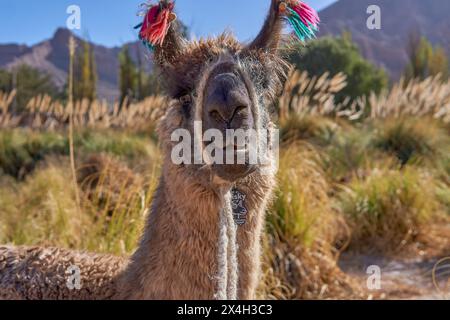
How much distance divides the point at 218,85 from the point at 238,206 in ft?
1.99

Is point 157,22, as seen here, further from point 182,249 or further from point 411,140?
point 411,140

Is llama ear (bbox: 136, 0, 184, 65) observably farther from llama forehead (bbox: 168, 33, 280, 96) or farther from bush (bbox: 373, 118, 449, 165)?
bush (bbox: 373, 118, 449, 165)

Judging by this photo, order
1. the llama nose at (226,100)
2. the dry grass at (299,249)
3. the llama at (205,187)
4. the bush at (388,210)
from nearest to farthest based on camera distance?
1. the llama nose at (226,100)
2. the llama at (205,187)
3. the dry grass at (299,249)
4. the bush at (388,210)

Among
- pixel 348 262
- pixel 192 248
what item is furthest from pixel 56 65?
pixel 192 248

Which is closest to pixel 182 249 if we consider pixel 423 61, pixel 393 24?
pixel 423 61

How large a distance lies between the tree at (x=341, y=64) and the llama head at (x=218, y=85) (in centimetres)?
2136

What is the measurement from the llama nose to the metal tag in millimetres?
443

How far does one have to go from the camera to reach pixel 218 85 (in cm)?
177

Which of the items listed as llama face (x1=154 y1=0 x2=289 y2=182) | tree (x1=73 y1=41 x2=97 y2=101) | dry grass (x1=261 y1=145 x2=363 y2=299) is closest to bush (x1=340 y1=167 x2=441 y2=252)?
dry grass (x1=261 y1=145 x2=363 y2=299)

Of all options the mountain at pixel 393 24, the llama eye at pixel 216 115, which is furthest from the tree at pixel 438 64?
the mountain at pixel 393 24

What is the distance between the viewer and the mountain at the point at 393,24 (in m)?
61.1

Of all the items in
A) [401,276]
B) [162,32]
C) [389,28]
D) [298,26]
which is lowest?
[401,276]

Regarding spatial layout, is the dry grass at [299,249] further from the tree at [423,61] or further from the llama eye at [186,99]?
the tree at [423,61]

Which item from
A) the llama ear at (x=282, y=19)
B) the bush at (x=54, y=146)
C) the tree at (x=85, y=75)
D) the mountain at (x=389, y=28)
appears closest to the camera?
the llama ear at (x=282, y=19)
